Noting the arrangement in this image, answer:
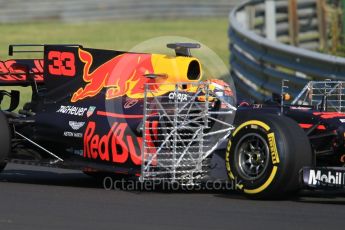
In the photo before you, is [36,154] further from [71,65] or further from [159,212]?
[159,212]

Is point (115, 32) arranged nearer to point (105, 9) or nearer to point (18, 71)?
point (105, 9)

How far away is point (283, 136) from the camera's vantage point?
889 cm

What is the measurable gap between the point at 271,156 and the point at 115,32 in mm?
21648

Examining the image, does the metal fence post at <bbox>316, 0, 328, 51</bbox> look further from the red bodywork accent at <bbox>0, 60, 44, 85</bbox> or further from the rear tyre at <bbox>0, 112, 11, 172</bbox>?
the rear tyre at <bbox>0, 112, 11, 172</bbox>

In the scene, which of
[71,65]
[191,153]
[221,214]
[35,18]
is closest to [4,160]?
[71,65]

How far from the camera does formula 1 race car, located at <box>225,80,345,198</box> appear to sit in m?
8.88

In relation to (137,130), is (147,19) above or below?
above

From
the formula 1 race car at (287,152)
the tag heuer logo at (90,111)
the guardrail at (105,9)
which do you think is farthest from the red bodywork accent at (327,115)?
the guardrail at (105,9)

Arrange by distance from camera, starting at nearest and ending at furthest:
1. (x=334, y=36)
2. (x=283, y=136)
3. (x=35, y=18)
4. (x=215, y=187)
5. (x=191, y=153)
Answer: (x=283, y=136) < (x=191, y=153) < (x=215, y=187) < (x=334, y=36) < (x=35, y=18)

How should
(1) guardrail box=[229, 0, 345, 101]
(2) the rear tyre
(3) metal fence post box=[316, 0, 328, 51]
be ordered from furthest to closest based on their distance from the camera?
(3) metal fence post box=[316, 0, 328, 51] < (1) guardrail box=[229, 0, 345, 101] < (2) the rear tyre

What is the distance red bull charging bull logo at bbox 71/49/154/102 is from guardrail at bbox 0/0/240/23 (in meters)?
21.6

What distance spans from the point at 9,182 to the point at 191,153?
222 cm

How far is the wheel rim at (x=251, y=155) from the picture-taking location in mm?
9133

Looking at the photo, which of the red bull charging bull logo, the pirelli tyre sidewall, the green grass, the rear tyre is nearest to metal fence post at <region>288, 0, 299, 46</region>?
the green grass
